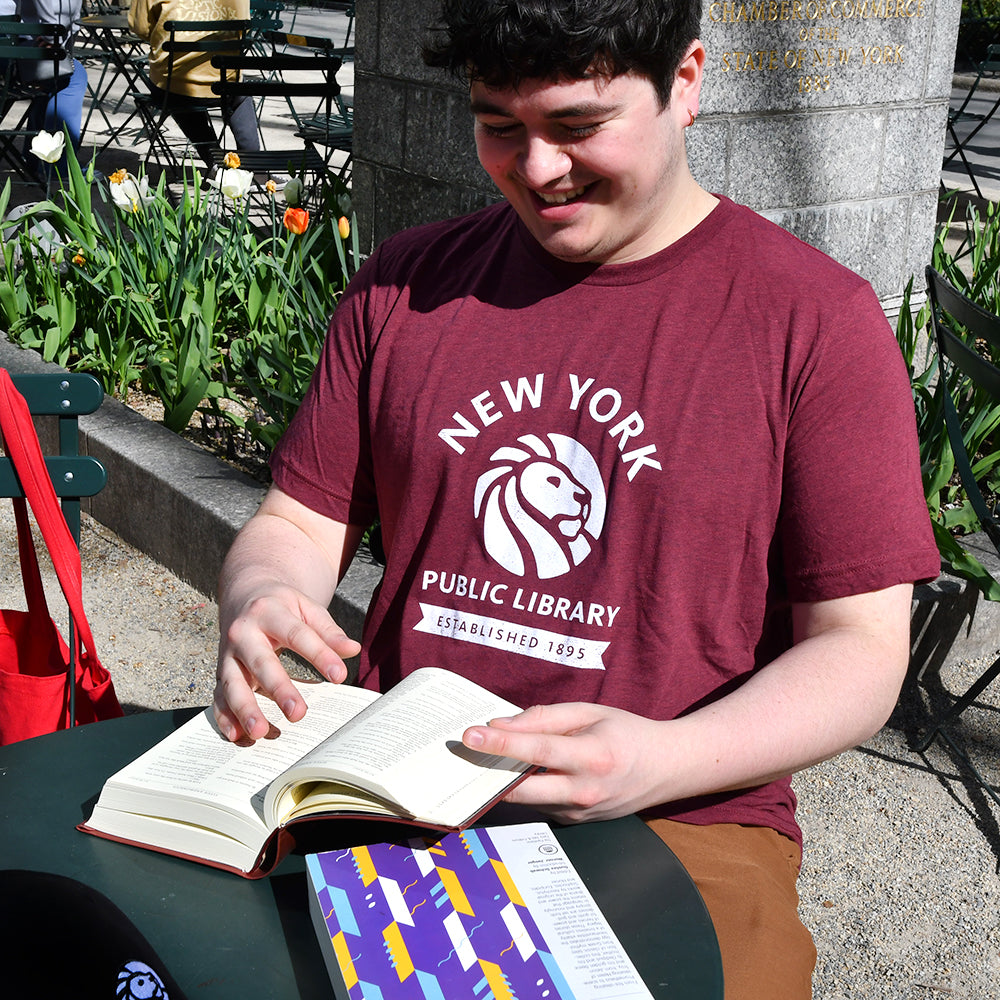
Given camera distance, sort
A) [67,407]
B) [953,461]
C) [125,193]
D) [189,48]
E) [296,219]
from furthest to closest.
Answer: [189,48]
[125,193]
[296,219]
[953,461]
[67,407]

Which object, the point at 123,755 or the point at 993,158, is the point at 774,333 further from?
the point at 993,158

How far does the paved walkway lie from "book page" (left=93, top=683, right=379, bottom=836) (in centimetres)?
129

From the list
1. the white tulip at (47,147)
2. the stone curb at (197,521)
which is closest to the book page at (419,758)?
the stone curb at (197,521)

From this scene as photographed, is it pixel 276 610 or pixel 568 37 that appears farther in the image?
pixel 276 610

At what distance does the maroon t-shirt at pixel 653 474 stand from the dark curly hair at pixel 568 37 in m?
0.25

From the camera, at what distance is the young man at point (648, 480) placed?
1380 millimetres

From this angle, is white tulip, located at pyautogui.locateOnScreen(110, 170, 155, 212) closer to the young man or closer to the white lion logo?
the young man

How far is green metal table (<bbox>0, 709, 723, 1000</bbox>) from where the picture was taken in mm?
1141

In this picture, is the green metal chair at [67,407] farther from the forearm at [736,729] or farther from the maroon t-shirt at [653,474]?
the forearm at [736,729]

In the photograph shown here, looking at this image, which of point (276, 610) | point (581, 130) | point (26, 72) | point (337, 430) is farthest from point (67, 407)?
point (26, 72)

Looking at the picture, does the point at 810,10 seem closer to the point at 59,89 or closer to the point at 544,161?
the point at 544,161

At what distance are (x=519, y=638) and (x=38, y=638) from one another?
771mm

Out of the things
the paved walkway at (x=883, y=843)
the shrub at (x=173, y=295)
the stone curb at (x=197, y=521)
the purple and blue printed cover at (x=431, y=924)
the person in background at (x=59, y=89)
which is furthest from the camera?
the person in background at (x=59, y=89)

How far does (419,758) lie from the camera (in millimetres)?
1179
